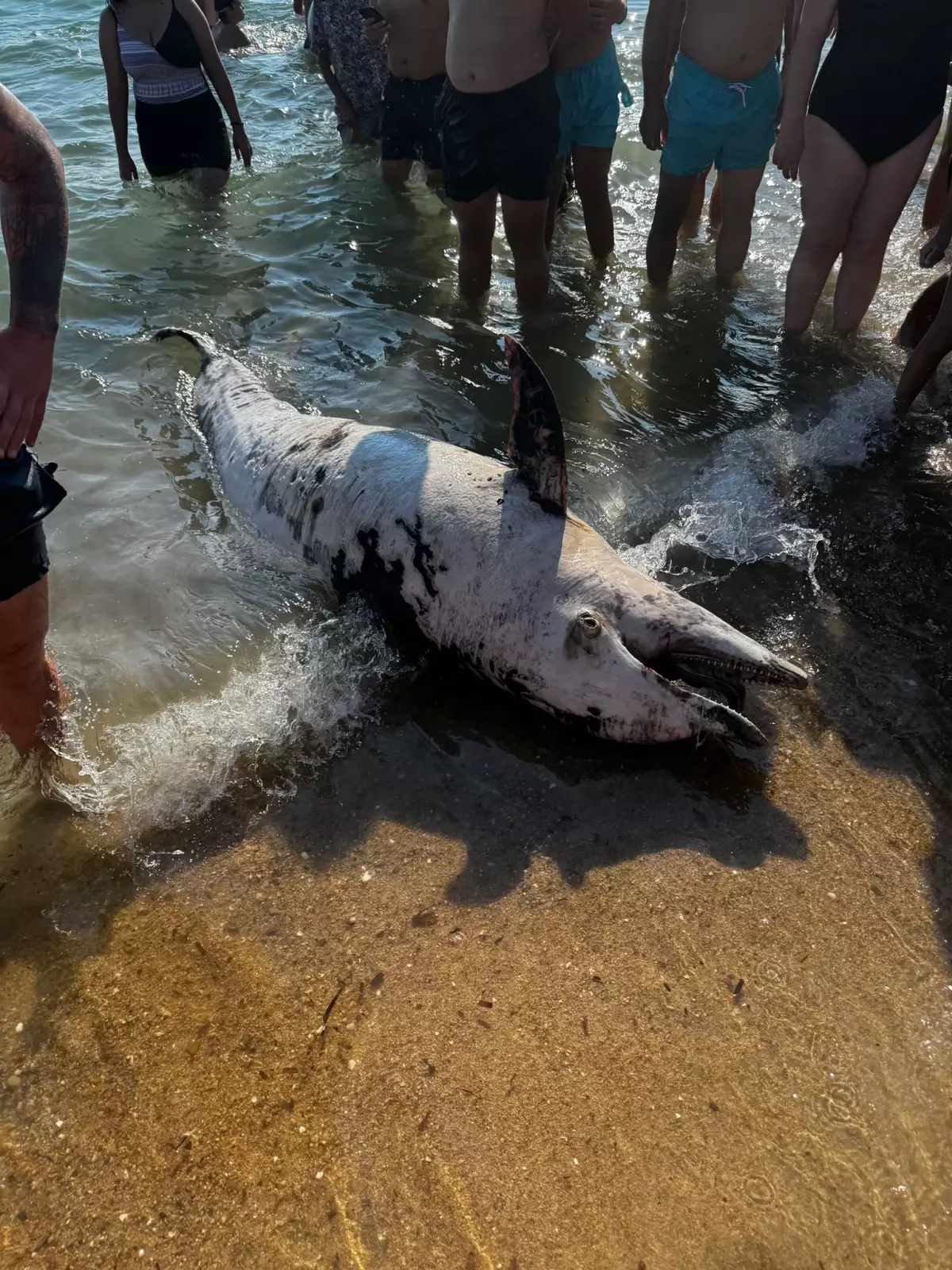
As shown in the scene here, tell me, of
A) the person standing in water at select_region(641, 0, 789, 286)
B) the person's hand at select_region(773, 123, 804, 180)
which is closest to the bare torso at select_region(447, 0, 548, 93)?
the person standing in water at select_region(641, 0, 789, 286)

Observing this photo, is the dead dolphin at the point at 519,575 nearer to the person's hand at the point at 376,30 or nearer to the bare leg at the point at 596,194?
the bare leg at the point at 596,194

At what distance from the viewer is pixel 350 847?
3.01 meters

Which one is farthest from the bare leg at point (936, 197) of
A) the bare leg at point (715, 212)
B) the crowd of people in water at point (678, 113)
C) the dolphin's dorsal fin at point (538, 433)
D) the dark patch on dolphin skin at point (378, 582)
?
the dark patch on dolphin skin at point (378, 582)

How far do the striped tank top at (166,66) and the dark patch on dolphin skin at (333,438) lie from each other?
16.7ft

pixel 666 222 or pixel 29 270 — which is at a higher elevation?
pixel 29 270

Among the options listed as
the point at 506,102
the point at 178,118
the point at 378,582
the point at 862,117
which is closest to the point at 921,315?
the point at 862,117

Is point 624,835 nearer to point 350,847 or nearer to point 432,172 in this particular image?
point 350,847

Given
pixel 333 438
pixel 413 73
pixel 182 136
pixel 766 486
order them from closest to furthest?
1. pixel 333 438
2. pixel 766 486
3. pixel 413 73
4. pixel 182 136

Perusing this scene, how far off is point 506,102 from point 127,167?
4.41 metres

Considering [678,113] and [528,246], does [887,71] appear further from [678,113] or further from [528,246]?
[528,246]

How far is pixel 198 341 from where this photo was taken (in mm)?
5664

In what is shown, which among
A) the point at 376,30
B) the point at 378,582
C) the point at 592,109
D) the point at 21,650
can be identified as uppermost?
the point at 376,30

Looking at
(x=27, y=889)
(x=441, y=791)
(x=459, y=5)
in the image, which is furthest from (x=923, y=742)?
(x=459, y=5)

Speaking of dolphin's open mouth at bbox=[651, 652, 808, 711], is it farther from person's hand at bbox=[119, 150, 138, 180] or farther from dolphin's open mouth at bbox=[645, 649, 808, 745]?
person's hand at bbox=[119, 150, 138, 180]
